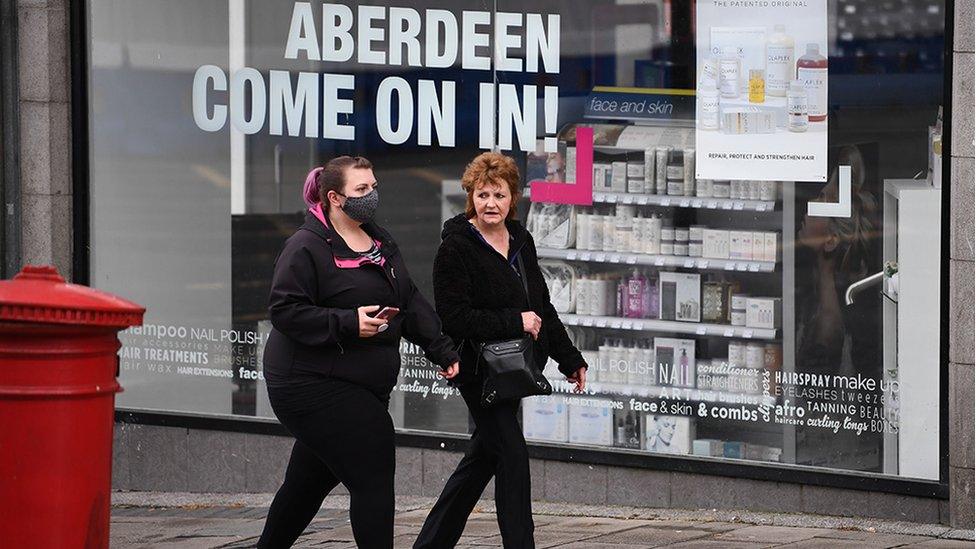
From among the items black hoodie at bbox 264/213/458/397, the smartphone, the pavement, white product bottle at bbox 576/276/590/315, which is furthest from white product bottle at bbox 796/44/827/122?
the smartphone

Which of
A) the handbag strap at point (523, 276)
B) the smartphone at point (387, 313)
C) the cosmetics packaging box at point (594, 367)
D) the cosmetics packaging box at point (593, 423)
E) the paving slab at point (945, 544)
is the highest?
the handbag strap at point (523, 276)

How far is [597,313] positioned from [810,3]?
2.01m

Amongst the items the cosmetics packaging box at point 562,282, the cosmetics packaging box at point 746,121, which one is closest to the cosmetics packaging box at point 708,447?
the cosmetics packaging box at point 562,282

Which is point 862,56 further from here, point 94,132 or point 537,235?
point 94,132

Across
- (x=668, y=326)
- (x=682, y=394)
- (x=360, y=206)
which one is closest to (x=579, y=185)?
(x=668, y=326)

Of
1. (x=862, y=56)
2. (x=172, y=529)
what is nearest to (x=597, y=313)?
(x=862, y=56)

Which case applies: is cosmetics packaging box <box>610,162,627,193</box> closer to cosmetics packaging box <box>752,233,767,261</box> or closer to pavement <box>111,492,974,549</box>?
cosmetics packaging box <box>752,233,767,261</box>

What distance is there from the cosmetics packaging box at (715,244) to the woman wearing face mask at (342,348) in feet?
8.36

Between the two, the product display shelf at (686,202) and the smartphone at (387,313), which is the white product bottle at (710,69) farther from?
the smartphone at (387,313)

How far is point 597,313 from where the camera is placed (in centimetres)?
902

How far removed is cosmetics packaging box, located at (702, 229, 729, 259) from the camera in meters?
8.67

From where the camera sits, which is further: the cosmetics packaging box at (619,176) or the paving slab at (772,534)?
the cosmetics packaging box at (619,176)

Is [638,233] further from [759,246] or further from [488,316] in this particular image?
[488,316]

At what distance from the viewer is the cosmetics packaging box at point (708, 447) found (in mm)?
8656
